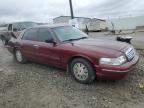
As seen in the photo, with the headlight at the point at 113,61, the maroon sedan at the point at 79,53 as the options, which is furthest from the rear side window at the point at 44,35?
the headlight at the point at 113,61

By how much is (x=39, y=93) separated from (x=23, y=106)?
0.71 m

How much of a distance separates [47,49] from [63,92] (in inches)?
68.9

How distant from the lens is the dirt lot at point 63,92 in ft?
15.7

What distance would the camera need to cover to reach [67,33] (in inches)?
272

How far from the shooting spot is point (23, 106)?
190 inches

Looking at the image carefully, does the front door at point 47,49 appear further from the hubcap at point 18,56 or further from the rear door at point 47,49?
the hubcap at point 18,56

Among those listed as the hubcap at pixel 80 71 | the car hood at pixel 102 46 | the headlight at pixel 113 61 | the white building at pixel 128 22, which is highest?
the white building at pixel 128 22

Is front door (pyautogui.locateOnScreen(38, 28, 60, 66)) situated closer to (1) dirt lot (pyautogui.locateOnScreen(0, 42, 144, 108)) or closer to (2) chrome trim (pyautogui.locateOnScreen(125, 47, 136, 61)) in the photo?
(1) dirt lot (pyautogui.locateOnScreen(0, 42, 144, 108))

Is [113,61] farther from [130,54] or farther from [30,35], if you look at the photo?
[30,35]

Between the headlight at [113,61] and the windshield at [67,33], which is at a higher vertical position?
the windshield at [67,33]

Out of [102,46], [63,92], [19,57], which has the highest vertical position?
[102,46]

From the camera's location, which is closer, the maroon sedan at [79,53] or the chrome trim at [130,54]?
the maroon sedan at [79,53]

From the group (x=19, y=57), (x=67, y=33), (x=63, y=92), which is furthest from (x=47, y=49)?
(x=19, y=57)

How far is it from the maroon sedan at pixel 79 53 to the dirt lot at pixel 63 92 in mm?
348
